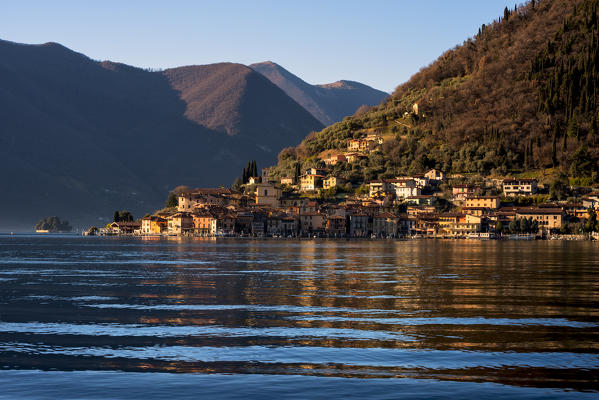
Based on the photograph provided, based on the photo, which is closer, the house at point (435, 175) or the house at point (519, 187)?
the house at point (519, 187)

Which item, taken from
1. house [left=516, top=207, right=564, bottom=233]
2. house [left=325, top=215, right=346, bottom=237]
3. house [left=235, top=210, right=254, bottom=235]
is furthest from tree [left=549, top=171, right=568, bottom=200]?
house [left=235, top=210, right=254, bottom=235]

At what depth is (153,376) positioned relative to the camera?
18.8 m

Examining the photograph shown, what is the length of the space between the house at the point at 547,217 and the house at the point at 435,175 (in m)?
39.7

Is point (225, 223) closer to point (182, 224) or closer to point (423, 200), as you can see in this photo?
point (182, 224)

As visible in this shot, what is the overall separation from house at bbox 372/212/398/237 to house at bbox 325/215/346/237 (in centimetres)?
726

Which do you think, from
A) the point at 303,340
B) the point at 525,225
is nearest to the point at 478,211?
the point at 525,225

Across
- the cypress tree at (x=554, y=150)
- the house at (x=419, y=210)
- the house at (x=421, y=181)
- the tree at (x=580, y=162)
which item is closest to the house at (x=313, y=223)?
the house at (x=419, y=210)

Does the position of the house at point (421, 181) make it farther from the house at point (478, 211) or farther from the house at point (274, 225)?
the house at point (274, 225)

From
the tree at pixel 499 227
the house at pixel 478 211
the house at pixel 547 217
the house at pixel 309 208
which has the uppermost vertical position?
the house at pixel 309 208

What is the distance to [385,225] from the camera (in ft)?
576

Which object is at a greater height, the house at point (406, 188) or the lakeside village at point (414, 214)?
the house at point (406, 188)

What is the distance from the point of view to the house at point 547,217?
15000 cm

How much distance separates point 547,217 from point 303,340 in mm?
136574

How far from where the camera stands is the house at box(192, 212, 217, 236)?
186 m
